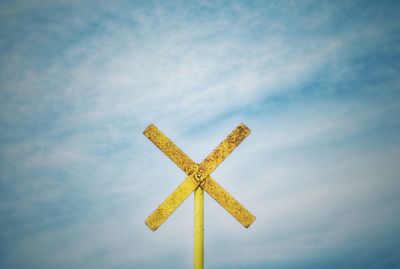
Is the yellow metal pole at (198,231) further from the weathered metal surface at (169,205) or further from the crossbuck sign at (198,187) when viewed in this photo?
the weathered metal surface at (169,205)

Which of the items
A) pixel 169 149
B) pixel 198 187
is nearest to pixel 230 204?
pixel 198 187

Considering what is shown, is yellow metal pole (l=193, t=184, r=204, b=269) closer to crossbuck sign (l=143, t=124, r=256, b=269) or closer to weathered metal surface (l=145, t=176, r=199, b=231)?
crossbuck sign (l=143, t=124, r=256, b=269)

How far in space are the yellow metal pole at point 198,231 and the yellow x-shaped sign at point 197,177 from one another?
15 cm

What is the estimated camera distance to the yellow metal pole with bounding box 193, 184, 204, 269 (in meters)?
3.77

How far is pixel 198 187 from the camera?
391 centimetres

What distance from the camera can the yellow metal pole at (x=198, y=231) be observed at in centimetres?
377

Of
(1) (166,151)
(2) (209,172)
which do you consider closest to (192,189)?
(2) (209,172)

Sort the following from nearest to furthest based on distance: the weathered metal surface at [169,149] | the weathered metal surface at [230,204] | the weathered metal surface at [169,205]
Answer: the weathered metal surface at [169,205] < the weathered metal surface at [230,204] < the weathered metal surface at [169,149]

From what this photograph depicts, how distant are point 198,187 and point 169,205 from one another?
0.43 meters

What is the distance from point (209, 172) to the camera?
398 centimetres

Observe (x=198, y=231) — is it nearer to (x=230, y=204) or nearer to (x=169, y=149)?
(x=230, y=204)

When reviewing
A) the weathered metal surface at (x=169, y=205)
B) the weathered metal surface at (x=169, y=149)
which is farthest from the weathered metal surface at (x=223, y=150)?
the weathered metal surface at (x=169, y=205)

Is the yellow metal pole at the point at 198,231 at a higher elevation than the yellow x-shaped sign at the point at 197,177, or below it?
below

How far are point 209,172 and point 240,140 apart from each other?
0.61m
